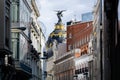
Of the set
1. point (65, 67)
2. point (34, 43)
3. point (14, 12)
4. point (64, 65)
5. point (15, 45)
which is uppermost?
point (14, 12)

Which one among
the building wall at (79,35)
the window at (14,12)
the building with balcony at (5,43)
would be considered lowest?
the building with balcony at (5,43)

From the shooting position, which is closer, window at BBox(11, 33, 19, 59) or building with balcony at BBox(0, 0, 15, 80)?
building with balcony at BBox(0, 0, 15, 80)

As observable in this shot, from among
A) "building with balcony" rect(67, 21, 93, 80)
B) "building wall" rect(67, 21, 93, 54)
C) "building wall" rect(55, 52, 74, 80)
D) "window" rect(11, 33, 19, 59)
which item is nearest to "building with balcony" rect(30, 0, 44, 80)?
"window" rect(11, 33, 19, 59)

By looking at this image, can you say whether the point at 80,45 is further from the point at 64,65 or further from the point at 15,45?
the point at 15,45

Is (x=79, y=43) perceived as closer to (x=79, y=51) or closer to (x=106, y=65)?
(x=79, y=51)

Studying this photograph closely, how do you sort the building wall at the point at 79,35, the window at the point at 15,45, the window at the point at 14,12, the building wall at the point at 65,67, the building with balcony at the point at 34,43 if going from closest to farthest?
the window at the point at 14,12 < the window at the point at 15,45 < the building with balcony at the point at 34,43 < the building wall at the point at 79,35 < the building wall at the point at 65,67

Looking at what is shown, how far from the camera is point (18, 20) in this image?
49.4m

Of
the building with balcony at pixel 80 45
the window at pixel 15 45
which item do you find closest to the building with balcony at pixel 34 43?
the window at pixel 15 45

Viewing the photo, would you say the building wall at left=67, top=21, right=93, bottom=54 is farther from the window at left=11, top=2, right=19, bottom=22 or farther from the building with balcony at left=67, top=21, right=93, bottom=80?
the window at left=11, top=2, right=19, bottom=22

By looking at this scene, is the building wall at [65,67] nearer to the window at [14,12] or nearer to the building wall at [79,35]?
the building wall at [79,35]

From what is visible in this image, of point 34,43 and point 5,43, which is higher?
point 34,43

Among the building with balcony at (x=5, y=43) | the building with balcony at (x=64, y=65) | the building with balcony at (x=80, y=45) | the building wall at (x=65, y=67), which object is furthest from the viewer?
the building with balcony at (x=64, y=65)

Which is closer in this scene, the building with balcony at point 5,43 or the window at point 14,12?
the building with balcony at point 5,43

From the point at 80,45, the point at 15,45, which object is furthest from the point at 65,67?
the point at 15,45
